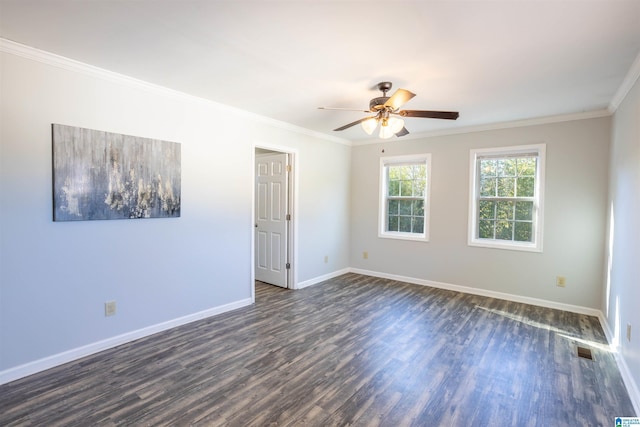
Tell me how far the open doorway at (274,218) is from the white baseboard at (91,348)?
1.28 meters

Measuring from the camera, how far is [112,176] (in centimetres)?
278

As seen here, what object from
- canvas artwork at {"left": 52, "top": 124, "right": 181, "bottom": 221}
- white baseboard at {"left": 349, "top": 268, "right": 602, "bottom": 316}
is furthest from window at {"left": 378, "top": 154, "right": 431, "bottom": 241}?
canvas artwork at {"left": 52, "top": 124, "right": 181, "bottom": 221}

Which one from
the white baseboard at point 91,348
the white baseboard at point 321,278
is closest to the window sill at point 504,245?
the white baseboard at point 321,278

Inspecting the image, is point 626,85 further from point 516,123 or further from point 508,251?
point 508,251

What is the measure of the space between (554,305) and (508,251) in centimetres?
82

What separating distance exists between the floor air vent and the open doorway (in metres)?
3.33

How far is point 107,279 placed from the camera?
279 centimetres

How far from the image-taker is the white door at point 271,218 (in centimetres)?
474

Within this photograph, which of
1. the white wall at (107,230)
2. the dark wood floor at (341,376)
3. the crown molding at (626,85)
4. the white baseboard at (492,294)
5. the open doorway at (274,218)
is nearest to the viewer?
the dark wood floor at (341,376)

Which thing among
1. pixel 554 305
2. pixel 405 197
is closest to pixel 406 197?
pixel 405 197

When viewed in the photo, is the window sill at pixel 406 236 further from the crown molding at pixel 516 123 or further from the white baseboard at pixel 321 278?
the crown molding at pixel 516 123

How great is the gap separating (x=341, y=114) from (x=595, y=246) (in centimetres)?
341

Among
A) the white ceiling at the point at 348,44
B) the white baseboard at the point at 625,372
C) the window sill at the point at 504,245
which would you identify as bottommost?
the white baseboard at the point at 625,372

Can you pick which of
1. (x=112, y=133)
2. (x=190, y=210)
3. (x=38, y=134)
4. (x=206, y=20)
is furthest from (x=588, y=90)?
(x=38, y=134)
